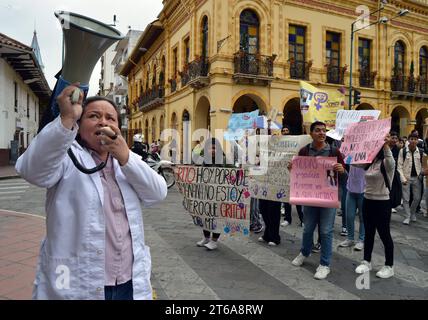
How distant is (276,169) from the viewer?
6121 millimetres

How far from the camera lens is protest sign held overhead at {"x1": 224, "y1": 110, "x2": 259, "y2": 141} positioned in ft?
32.8

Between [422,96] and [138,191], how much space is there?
25707 millimetres

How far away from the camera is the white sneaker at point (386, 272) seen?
14.3 ft

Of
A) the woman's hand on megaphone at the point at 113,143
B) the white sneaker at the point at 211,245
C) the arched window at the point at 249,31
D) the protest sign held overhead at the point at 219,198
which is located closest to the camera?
the woman's hand on megaphone at the point at 113,143

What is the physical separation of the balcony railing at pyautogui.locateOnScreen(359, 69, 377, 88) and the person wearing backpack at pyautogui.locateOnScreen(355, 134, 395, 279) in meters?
18.8

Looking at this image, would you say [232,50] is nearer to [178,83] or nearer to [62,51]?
[178,83]

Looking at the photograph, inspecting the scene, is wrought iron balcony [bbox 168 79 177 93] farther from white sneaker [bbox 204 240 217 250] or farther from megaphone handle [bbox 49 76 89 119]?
megaphone handle [bbox 49 76 89 119]

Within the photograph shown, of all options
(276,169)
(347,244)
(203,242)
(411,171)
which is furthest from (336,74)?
(203,242)

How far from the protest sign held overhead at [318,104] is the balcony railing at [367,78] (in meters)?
13.7

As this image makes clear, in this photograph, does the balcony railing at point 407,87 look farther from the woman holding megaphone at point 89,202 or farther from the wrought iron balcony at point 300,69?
the woman holding megaphone at point 89,202

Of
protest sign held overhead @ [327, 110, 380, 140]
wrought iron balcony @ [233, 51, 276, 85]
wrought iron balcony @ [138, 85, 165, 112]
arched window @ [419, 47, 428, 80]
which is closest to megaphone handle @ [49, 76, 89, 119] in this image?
protest sign held overhead @ [327, 110, 380, 140]

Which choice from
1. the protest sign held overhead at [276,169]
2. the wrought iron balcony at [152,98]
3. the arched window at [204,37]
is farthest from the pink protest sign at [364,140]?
the wrought iron balcony at [152,98]

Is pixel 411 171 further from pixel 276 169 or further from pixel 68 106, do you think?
pixel 68 106

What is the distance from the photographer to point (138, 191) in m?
1.82
